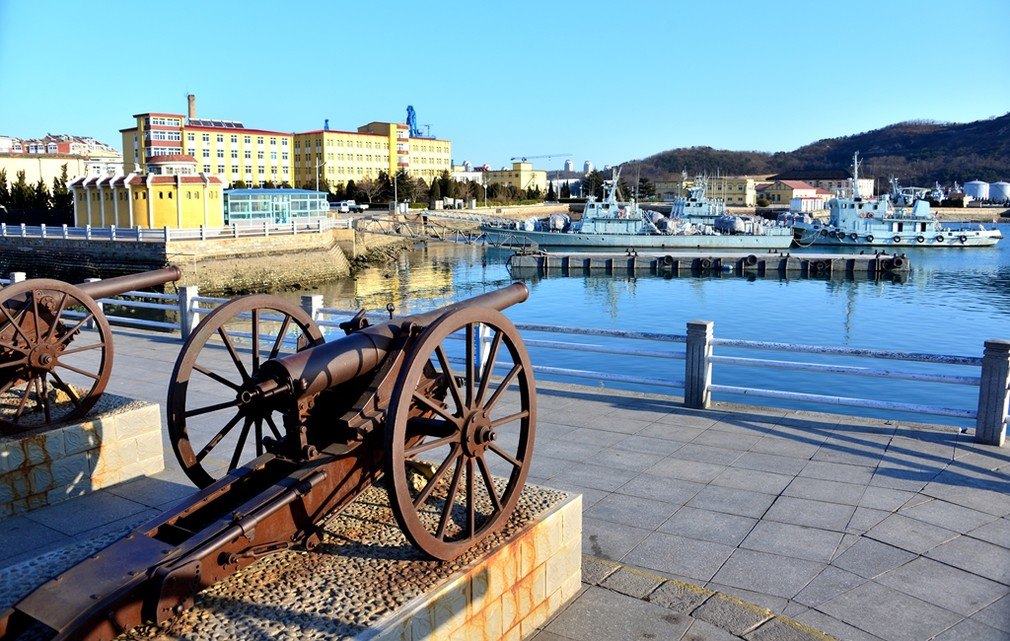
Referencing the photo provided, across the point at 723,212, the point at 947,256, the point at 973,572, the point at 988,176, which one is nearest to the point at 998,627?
the point at 973,572

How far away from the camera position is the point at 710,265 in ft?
180

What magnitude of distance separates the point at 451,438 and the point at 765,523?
9.28 ft

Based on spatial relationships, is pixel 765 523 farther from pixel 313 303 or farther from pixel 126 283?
pixel 313 303

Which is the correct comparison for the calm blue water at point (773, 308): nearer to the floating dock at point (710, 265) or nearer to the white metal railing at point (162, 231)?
the floating dock at point (710, 265)

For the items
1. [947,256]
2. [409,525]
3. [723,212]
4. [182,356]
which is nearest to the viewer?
[409,525]

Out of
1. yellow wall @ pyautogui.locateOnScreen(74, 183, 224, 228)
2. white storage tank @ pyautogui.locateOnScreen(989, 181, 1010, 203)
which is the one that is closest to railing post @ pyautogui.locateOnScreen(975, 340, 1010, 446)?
yellow wall @ pyautogui.locateOnScreen(74, 183, 224, 228)

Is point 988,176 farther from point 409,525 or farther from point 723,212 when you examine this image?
point 409,525

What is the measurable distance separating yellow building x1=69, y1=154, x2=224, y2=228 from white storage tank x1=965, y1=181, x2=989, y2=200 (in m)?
151

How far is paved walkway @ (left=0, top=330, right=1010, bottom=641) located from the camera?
4734mm

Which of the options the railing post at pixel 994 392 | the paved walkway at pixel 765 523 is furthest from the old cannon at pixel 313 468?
the railing post at pixel 994 392

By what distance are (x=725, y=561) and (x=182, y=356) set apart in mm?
3735

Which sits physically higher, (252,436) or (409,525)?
(409,525)

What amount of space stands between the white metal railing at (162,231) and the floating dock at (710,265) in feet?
48.3

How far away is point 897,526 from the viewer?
5.98 meters
